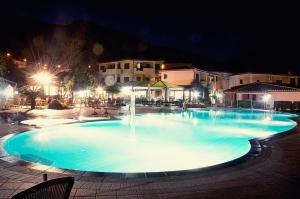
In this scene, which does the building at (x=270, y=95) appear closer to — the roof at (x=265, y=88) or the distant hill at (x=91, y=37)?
the roof at (x=265, y=88)

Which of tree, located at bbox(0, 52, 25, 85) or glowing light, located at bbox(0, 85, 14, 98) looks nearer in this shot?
glowing light, located at bbox(0, 85, 14, 98)

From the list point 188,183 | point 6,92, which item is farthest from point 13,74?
point 188,183

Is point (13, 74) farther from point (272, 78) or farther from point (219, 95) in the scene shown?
point (272, 78)

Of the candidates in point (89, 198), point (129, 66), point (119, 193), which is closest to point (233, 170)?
point (119, 193)

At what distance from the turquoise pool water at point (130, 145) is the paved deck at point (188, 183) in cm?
227

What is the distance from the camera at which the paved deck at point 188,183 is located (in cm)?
393

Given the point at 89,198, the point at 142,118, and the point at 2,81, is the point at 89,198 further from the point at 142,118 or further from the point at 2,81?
the point at 2,81

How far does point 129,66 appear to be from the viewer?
151 ft

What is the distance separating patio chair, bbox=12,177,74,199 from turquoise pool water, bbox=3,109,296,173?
4654 millimetres

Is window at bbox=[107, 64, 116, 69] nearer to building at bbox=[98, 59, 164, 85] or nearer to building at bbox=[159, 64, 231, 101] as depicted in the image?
building at bbox=[98, 59, 164, 85]

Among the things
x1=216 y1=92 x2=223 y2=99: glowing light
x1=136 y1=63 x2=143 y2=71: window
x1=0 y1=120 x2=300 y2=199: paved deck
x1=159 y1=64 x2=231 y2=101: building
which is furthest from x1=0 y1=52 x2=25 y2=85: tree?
x1=216 y1=92 x2=223 y2=99: glowing light

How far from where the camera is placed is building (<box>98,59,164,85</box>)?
45.7m

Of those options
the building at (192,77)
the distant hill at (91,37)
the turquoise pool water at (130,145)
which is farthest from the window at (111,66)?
the turquoise pool water at (130,145)

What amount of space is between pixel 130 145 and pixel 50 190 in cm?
842
